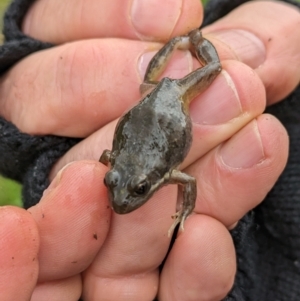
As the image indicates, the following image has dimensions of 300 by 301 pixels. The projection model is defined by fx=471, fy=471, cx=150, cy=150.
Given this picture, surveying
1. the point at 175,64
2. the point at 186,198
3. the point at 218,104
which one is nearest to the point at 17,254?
the point at 186,198

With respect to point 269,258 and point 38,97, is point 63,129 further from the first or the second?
→ point 269,258

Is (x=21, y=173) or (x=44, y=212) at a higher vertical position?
(x=44, y=212)

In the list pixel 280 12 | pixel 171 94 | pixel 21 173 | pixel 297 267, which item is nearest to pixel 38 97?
pixel 21 173

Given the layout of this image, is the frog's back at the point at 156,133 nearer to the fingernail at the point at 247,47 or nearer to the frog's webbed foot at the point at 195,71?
the frog's webbed foot at the point at 195,71

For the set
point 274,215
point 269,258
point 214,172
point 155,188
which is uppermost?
point 155,188

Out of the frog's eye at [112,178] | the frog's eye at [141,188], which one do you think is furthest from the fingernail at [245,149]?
the frog's eye at [112,178]

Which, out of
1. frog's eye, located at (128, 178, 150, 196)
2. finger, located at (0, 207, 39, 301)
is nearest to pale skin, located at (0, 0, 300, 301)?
finger, located at (0, 207, 39, 301)
